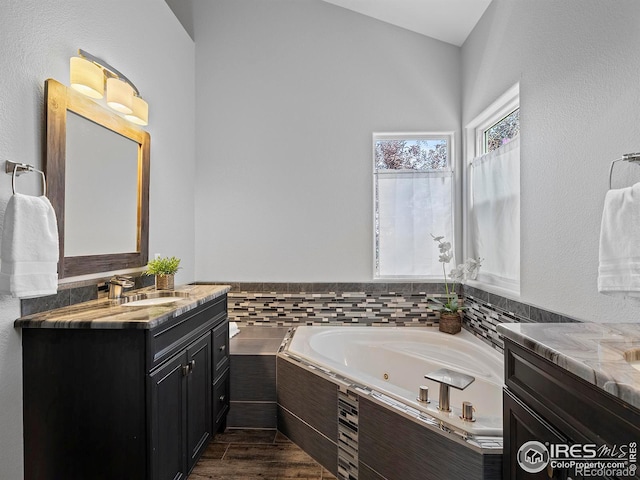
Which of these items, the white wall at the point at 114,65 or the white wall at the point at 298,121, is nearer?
the white wall at the point at 114,65

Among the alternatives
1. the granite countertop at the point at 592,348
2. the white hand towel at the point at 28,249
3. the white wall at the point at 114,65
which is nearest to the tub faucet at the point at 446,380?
the granite countertop at the point at 592,348

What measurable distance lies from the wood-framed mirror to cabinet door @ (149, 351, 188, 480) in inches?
26.2

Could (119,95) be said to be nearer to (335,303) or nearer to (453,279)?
(335,303)

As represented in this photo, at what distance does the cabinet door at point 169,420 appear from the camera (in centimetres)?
143

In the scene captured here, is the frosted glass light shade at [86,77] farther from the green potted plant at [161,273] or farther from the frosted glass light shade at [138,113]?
the green potted plant at [161,273]

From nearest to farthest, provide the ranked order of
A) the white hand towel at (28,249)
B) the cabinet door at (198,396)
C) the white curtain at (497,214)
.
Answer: the white hand towel at (28,249) → the cabinet door at (198,396) → the white curtain at (497,214)

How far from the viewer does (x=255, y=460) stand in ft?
6.76

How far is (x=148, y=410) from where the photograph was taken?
4.56 feet

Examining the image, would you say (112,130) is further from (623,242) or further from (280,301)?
(623,242)

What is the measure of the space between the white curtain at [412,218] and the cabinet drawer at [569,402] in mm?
1938

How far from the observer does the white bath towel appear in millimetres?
1118

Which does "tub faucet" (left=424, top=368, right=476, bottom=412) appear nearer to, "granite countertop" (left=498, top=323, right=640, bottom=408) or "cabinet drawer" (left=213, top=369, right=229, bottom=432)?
"granite countertop" (left=498, top=323, right=640, bottom=408)

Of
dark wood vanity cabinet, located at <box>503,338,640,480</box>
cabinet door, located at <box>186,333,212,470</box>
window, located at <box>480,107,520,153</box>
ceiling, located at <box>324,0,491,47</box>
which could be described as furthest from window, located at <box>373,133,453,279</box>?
dark wood vanity cabinet, located at <box>503,338,640,480</box>

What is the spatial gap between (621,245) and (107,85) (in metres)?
2.37
